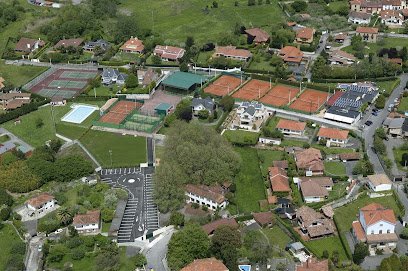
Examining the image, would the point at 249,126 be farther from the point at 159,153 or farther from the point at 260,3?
the point at 260,3

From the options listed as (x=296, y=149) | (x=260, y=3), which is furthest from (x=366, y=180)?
(x=260, y=3)

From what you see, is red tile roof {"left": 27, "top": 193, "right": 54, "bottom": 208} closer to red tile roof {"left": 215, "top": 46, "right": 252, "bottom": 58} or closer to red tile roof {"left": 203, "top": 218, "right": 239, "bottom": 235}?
red tile roof {"left": 203, "top": 218, "right": 239, "bottom": 235}

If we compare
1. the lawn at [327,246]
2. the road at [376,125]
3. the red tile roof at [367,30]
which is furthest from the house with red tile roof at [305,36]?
the lawn at [327,246]

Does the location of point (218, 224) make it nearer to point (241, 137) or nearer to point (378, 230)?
point (378, 230)

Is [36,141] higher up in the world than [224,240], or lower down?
lower down

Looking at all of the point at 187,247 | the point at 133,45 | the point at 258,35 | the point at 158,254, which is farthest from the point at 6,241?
the point at 258,35

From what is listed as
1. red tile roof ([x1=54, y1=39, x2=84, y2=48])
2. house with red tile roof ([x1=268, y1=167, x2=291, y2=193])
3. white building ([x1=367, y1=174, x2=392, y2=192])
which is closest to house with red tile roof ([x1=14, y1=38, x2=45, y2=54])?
red tile roof ([x1=54, y1=39, x2=84, y2=48])
